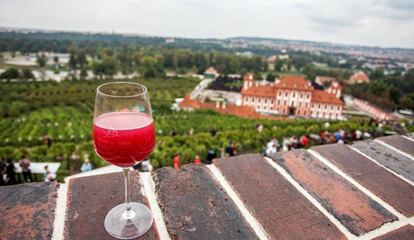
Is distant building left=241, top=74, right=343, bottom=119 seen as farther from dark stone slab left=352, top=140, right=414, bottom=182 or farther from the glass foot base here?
the glass foot base

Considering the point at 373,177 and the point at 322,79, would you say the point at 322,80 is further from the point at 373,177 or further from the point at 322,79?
the point at 373,177

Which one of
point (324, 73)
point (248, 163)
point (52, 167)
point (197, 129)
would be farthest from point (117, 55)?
point (248, 163)

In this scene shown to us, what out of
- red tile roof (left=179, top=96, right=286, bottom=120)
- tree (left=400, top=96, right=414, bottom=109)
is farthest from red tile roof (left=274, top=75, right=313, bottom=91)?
tree (left=400, top=96, right=414, bottom=109)

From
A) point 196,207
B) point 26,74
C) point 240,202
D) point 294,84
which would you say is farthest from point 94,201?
point 26,74

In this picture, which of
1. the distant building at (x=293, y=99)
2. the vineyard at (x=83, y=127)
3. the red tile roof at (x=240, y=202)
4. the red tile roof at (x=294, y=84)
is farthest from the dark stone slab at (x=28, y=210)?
the red tile roof at (x=294, y=84)

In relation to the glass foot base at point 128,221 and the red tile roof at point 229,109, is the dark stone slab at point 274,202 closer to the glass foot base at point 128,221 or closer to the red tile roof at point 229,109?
the glass foot base at point 128,221

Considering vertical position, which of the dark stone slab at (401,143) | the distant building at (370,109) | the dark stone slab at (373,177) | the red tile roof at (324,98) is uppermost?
the dark stone slab at (401,143)
